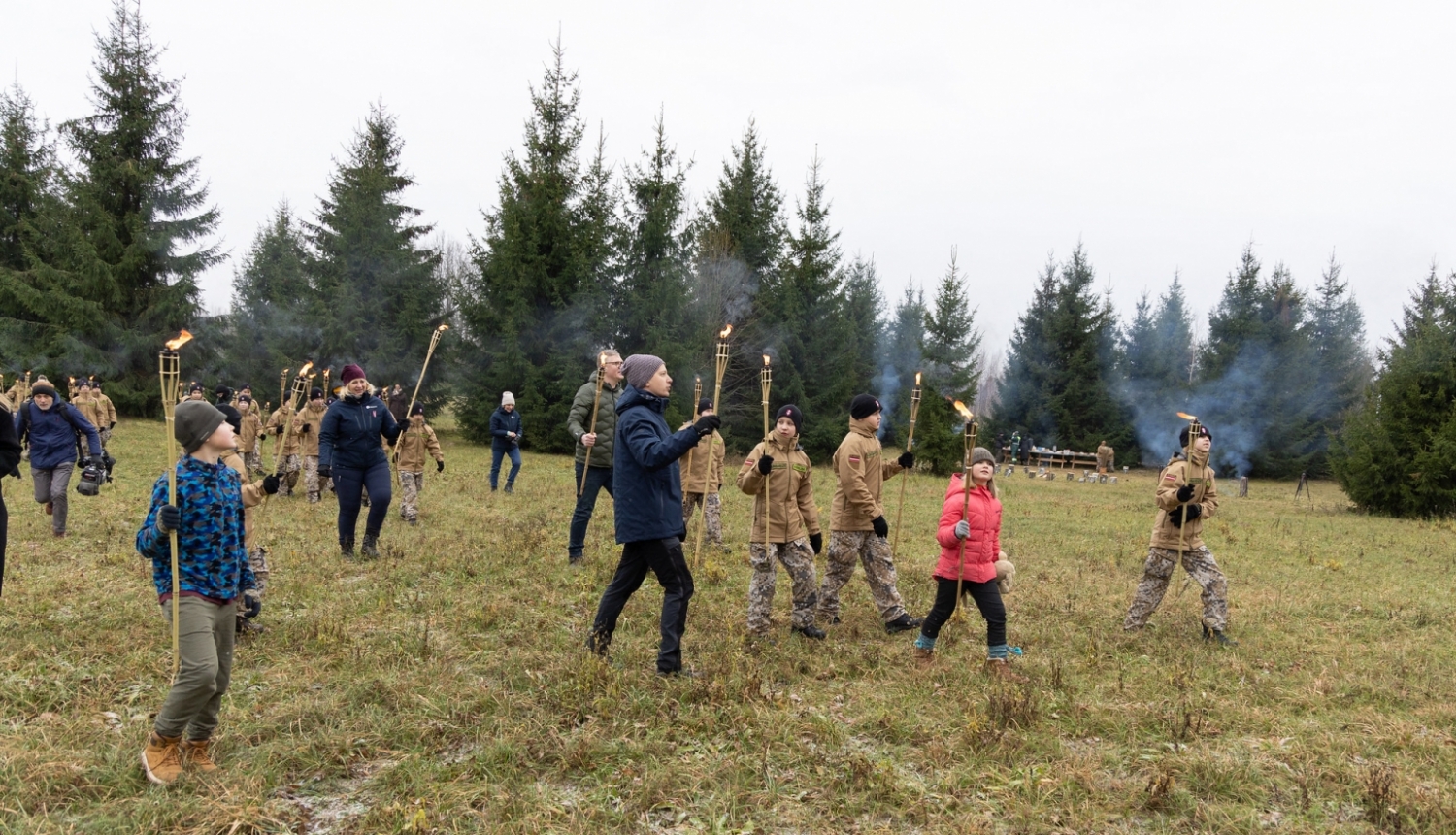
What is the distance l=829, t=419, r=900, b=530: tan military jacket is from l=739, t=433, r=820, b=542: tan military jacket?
28cm

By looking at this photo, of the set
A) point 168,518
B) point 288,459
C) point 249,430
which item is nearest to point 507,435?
point 288,459

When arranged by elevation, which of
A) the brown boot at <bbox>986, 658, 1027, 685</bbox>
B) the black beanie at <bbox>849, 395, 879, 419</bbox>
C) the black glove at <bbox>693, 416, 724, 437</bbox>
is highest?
the black beanie at <bbox>849, 395, 879, 419</bbox>

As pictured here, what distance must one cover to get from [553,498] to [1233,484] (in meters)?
25.3

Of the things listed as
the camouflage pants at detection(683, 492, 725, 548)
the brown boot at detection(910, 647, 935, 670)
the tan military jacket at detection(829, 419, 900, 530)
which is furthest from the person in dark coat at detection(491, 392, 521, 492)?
the brown boot at detection(910, 647, 935, 670)

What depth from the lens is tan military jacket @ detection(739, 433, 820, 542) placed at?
23.4ft

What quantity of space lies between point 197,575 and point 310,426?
34.7ft

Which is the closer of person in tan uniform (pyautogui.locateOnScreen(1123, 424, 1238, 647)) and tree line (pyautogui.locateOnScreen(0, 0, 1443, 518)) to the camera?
person in tan uniform (pyautogui.locateOnScreen(1123, 424, 1238, 647))

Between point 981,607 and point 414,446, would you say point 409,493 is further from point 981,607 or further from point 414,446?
point 981,607

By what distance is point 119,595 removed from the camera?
24.4 feet

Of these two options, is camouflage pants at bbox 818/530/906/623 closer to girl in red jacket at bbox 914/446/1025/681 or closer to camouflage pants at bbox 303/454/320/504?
girl in red jacket at bbox 914/446/1025/681

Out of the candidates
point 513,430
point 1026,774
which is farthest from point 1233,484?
point 1026,774

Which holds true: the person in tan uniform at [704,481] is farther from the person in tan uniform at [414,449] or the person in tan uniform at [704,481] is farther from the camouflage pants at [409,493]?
the person in tan uniform at [414,449]

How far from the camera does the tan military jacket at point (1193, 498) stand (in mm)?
7766

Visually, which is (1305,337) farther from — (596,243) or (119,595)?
(119,595)
